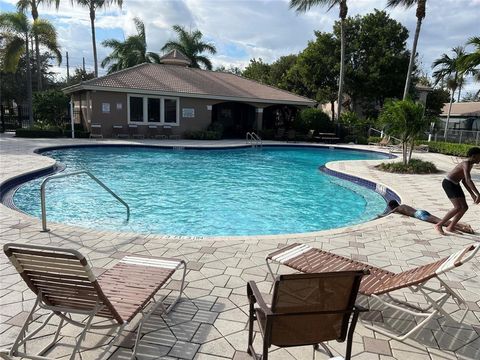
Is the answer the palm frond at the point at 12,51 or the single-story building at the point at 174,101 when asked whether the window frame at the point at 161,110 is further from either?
the palm frond at the point at 12,51

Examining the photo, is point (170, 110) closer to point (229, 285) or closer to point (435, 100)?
point (229, 285)

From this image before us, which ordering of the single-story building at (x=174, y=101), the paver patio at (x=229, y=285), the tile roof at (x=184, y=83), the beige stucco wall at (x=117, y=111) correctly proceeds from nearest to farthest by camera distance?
the paver patio at (x=229, y=285) → the beige stucco wall at (x=117, y=111) → the single-story building at (x=174, y=101) → the tile roof at (x=184, y=83)

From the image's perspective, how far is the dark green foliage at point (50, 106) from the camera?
2145 cm

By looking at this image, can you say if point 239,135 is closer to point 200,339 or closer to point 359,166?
point 359,166

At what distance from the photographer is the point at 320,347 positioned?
2.91 meters

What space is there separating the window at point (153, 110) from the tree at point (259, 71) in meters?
25.9

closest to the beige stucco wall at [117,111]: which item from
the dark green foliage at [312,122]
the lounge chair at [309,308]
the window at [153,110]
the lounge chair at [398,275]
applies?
the window at [153,110]

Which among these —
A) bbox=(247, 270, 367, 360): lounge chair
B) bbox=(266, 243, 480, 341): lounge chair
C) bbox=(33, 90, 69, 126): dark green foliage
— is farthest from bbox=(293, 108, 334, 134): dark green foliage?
bbox=(247, 270, 367, 360): lounge chair

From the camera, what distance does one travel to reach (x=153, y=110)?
22.6 m

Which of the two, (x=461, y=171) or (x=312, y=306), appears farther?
(x=461, y=171)

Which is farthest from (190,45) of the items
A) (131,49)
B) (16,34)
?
(16,34)

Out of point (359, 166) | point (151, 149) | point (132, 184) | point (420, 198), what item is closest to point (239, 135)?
point (151, 149)

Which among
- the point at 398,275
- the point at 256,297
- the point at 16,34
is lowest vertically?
the point at 398,275

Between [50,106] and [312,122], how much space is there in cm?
1703
